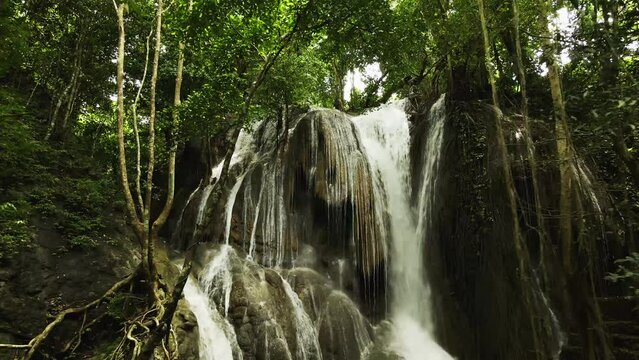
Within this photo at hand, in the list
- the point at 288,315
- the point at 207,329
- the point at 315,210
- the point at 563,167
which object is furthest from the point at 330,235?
the point at 563,167

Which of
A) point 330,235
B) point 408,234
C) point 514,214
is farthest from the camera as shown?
point 330,235

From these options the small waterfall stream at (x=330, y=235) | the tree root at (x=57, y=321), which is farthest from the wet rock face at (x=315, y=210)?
the tree root at (x=57, y=321)

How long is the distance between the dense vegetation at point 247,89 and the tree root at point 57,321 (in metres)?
0.08

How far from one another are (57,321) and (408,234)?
892 cm

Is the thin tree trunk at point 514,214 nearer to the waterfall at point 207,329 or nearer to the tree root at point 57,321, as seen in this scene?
the waterfall at point 207,329

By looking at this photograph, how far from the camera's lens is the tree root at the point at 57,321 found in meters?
5.87

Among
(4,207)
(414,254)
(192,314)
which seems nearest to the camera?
(4,207)

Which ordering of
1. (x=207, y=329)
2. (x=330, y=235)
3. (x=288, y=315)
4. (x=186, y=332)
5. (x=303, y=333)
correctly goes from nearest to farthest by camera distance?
(x=186, y=332) → (x=207, y=329) → (x=303, y=333) → (x=288, y=315) → (x=330, y=235)

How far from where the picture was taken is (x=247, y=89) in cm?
1082

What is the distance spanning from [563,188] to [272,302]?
655 cm

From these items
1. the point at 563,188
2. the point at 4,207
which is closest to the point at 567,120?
the point at 563,188

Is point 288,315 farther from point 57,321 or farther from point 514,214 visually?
point 514,214

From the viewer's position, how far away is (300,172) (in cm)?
1280

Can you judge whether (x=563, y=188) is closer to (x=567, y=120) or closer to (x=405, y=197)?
(x=567, y=120)
